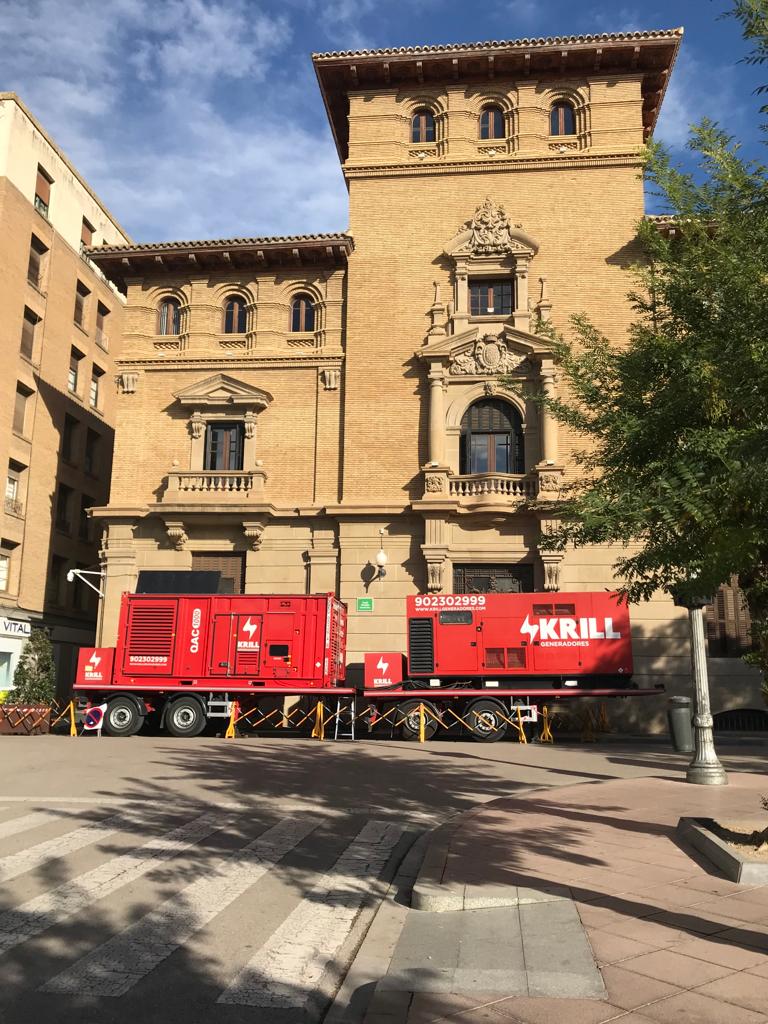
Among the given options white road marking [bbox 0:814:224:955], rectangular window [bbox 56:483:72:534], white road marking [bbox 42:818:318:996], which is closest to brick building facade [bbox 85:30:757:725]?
rectangular window [bbox 56:483:72:534]

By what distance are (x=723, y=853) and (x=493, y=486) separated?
18284mm

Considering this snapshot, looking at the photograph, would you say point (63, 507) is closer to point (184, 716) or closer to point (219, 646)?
point (219, 646)

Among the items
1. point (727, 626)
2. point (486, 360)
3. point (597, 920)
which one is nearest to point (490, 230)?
point (486, 360)

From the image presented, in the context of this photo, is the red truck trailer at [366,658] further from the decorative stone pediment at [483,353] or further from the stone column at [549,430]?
the decorative stone pediment at [483,353]

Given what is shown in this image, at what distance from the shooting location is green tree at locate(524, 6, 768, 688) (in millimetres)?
6926

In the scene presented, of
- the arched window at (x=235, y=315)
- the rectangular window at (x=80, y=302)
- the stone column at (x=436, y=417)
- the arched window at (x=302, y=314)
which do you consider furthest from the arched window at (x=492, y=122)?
the rectangular window at (x=80, y=302)

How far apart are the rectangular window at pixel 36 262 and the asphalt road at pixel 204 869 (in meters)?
22.8

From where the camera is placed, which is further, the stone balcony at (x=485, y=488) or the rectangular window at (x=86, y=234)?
the rectangular window at (x=86, y=234)

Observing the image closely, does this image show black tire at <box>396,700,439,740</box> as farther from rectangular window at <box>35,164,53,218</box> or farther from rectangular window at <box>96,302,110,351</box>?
rectangular window at <box>35,164,53,218</box>

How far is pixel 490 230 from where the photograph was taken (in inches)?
1054

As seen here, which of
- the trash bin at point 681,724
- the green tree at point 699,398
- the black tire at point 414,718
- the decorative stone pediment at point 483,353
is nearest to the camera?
the green tree at point 699,398

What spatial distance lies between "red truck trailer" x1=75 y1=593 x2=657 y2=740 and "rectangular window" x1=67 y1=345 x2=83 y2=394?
16891mm

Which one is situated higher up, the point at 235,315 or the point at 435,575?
the point at 235,315

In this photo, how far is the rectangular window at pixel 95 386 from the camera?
3669 centimetres
